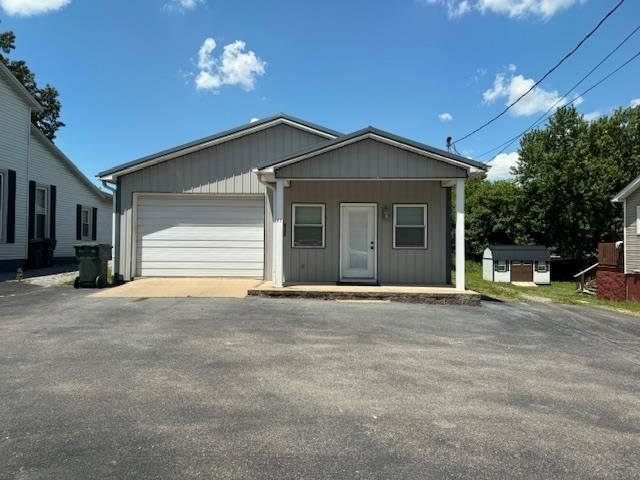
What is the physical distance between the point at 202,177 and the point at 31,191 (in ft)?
24.8

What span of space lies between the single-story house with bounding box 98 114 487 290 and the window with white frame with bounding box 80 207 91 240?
921 centimetres

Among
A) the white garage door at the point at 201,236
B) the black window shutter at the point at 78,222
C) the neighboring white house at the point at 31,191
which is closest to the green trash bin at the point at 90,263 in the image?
the white garage door at the point at 201,236

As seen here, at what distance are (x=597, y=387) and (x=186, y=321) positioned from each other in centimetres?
563

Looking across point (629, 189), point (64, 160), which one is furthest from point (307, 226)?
point (629, 189)

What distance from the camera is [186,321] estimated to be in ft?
25.3

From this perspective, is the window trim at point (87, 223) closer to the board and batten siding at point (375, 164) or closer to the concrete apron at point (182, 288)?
the concrete apron at point (182, 288)

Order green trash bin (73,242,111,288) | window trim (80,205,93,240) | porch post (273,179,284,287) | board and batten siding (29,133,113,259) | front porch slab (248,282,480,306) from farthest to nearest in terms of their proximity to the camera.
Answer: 1. window trim (80,205,93,240)
2. board and batten siding (29,133,113,259)
3. green trash bin (73,242,111,288)
4. porch post (273,179,284,287)
5. front porch slab (248,282,480,306)

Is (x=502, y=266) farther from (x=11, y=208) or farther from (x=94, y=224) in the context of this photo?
(x=11, y=208)

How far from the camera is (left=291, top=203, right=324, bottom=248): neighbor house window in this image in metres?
12.5

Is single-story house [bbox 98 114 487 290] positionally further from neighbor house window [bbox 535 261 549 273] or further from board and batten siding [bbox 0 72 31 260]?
neighbor house window [bbox 535 261 549 273]

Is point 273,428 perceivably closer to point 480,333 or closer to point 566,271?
point 480,333

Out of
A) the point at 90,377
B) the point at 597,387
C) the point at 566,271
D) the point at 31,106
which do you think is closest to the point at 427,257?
the point at 597,387

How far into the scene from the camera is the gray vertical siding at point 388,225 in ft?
40.4

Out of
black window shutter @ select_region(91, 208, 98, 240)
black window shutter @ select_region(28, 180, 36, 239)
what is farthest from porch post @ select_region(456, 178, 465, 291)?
black window shutter @ select_region(91, 208, 98, 240)
